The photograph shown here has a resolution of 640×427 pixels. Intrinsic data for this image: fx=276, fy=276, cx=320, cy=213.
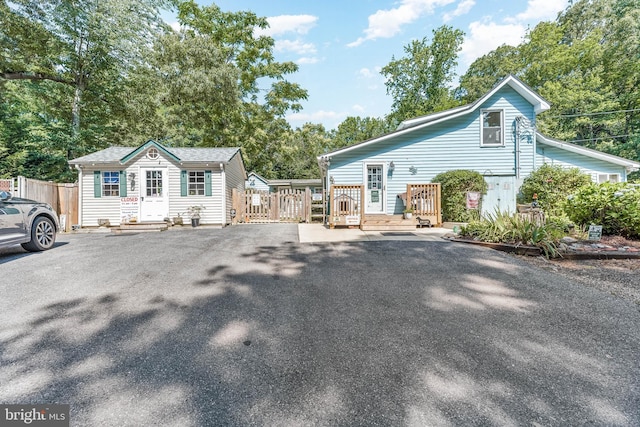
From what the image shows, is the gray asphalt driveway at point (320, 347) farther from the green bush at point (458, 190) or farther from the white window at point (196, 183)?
the white window at point (196, 183)

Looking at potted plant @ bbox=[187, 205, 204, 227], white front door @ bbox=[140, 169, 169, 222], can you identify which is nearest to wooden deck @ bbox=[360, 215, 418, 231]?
potted plant @ bbox=[187, 205, 204, 227]

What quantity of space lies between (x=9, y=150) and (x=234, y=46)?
49.4 feet

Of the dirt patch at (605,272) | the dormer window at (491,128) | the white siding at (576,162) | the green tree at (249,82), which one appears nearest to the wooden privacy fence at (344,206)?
the dirt patch at (605,272)

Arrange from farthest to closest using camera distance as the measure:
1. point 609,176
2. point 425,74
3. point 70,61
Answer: point 425,74 → point 70,61 → point 609,176

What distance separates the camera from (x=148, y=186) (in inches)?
449

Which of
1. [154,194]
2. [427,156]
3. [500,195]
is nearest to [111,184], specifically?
[154,194]

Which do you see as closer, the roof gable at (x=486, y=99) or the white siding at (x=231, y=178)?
the roof gable at (x=486, y=99)

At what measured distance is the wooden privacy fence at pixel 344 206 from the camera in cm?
923

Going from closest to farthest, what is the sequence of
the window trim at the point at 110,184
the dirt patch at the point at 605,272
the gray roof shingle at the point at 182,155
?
the dirt patch at the point at 605,272 → the gray roof shingle at the point at 182,155 → the window trim at the point at 110,184

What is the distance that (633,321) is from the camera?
8.45 feet

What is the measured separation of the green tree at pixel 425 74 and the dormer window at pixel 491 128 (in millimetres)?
13725

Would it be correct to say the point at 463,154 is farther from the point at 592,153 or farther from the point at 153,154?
the point at 153,154

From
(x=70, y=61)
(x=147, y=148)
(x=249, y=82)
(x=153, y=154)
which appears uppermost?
(x=249, y=82)

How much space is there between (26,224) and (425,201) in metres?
10.4
